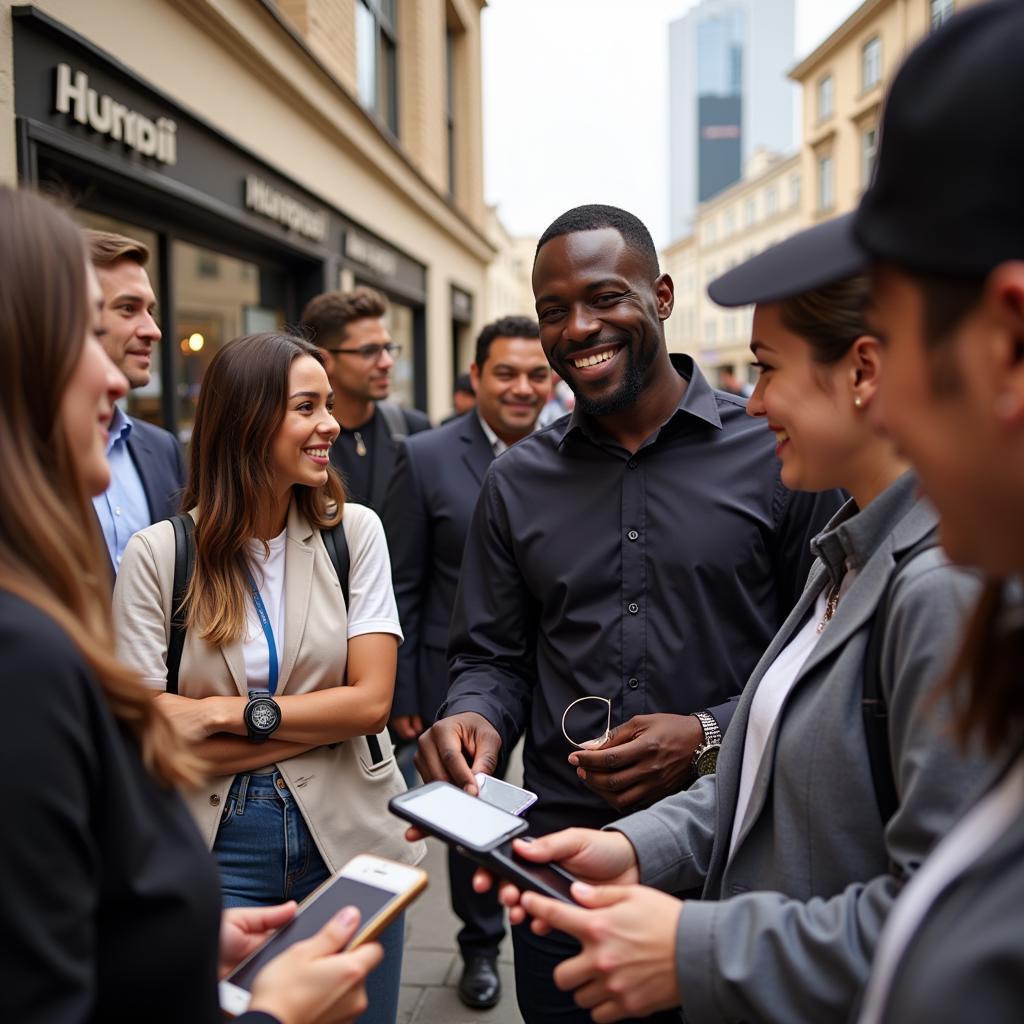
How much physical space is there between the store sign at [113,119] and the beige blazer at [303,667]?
260cm

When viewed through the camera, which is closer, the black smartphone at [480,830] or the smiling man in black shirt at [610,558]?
the black smartphone at [480,830]

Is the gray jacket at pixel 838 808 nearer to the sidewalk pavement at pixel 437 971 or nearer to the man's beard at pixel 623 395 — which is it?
the man's beard at pixel 623 395

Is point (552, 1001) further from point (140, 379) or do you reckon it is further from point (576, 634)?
point (140, 379)

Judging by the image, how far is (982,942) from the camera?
0.81m

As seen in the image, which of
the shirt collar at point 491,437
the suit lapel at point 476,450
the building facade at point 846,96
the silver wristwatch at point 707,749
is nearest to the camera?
the silver wristwatch at point 707,749

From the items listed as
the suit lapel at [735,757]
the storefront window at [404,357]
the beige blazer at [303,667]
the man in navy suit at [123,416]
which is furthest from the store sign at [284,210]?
the suit lapel at [735,757]

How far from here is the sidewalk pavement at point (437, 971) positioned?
11.8ft

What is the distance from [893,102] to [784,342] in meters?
0.67

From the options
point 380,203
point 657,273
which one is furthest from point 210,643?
point 380,203

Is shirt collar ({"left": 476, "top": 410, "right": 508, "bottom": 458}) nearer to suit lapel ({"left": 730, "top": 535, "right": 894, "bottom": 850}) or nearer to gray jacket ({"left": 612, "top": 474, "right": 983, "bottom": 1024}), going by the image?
gray jacket ({"left": 612, "top": 474, "right": 983, "bottom": 1024})

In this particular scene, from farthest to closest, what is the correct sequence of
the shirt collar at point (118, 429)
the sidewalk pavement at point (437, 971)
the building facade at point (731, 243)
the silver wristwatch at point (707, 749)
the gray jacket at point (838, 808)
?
the building facade at point (731, 243), the sidewalk pavement at point (437, 971), the shirt collar at point (118, 429), the silver wristwatch at point (707, 749), the gray jacket at point (838, 808)

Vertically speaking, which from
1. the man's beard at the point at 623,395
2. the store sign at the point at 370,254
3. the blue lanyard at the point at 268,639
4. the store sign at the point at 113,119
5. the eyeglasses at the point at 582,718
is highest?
the store sign at the point at 370,254

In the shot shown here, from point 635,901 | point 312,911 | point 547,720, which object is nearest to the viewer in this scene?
point 635,901

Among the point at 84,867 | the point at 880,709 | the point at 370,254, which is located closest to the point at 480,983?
the point at 880,709
